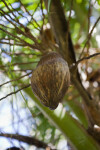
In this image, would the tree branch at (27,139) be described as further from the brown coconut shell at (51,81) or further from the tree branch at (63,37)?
the brown coconut shell at (51,81)

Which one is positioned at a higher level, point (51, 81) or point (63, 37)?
point (63, 37)

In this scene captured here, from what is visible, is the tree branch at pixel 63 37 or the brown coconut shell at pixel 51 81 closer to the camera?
the brown coconut shell at pixel 51 81

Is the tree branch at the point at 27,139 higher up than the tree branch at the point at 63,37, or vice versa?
the tree branch at the point at 63,37

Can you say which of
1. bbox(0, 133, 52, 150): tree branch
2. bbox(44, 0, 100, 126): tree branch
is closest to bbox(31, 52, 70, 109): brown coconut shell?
bbox(44, 0, 100, 126): tree branch

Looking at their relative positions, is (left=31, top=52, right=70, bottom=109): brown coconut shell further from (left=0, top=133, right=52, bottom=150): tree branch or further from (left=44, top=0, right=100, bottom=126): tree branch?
(left=0, top=133, right=52, bottom=150): tree branch

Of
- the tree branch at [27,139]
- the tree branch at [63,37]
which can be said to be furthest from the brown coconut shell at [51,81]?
the tree branch at [27,139]

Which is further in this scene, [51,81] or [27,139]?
[27,139]

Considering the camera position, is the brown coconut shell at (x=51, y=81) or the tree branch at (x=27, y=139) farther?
the tree branch at (x=27, y=139)

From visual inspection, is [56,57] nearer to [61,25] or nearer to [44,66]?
[44,66]
